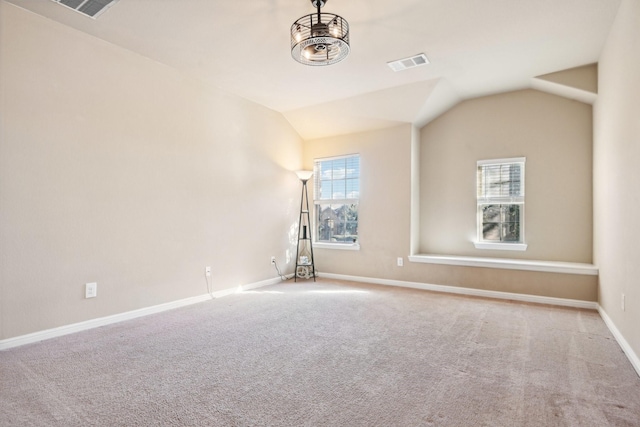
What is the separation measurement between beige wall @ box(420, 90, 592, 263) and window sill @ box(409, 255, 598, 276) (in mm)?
238

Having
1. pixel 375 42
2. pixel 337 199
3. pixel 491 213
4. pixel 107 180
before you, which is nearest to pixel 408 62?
pixel 375 42

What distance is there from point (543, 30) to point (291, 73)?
8.39 ft

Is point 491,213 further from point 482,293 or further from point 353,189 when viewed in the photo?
point 353,189

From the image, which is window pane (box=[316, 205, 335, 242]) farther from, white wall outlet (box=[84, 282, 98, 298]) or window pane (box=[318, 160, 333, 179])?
white wall outlet (box=[84, 282, 98, 298])

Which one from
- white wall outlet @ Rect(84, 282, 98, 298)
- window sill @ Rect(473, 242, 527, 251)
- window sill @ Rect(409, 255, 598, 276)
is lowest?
white wall outlet @ Rect(84, 282, 98, 298)

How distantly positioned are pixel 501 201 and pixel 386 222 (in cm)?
163

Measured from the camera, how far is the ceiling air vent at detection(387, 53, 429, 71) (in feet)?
12.0

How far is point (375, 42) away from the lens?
10.9ft

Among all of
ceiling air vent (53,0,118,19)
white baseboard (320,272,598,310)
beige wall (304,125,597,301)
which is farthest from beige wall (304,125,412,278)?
ceiling air vent (53,0,118,19)

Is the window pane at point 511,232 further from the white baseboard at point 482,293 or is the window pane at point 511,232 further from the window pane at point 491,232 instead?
the white baseboard at point 482,293

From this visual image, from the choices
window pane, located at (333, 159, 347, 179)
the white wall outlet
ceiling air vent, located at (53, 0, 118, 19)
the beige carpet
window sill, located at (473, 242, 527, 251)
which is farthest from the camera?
window pane, located at (333, 159, 347, 179)

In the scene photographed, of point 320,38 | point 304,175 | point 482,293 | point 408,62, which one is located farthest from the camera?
point 304,175

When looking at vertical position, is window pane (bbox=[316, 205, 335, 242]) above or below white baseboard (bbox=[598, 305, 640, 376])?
above

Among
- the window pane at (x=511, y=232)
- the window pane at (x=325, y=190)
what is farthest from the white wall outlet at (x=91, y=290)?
the window pane at (x=511, y=232)
